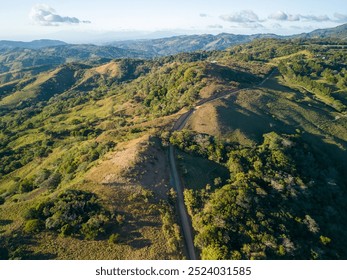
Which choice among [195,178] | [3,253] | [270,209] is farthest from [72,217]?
[270,209]

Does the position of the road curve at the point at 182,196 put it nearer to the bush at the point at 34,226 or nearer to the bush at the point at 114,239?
the bush at the point at 114,239

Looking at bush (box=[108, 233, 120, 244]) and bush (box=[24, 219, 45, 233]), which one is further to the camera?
bush (box=[24, 219, 45, 233])

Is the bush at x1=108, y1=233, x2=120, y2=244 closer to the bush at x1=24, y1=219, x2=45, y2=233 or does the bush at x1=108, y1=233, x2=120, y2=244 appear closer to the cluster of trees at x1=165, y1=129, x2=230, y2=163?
the bush at x1=24, y1=219, x2=45, y2=233

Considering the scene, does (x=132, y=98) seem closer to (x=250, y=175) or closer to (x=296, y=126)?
(x=296, y=126)

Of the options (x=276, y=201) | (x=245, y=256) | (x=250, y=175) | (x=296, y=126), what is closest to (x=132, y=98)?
(x=296, y=126)

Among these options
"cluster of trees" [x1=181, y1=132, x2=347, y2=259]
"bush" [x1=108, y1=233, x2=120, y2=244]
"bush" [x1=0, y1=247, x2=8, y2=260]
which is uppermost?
"bush" [x1=0, y1=247, x2=8, y2=260]

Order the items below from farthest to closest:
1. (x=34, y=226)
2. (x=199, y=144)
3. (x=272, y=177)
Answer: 1. (x=199, y=144)
2. (x=272, y=177)
3. (x=34, y=226)

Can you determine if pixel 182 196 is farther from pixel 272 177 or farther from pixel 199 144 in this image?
pixel 272 177

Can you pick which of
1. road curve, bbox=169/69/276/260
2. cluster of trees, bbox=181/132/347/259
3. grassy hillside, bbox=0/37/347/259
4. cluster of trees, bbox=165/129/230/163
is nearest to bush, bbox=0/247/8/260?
grassy hillside, bbox=0/37/347/259
